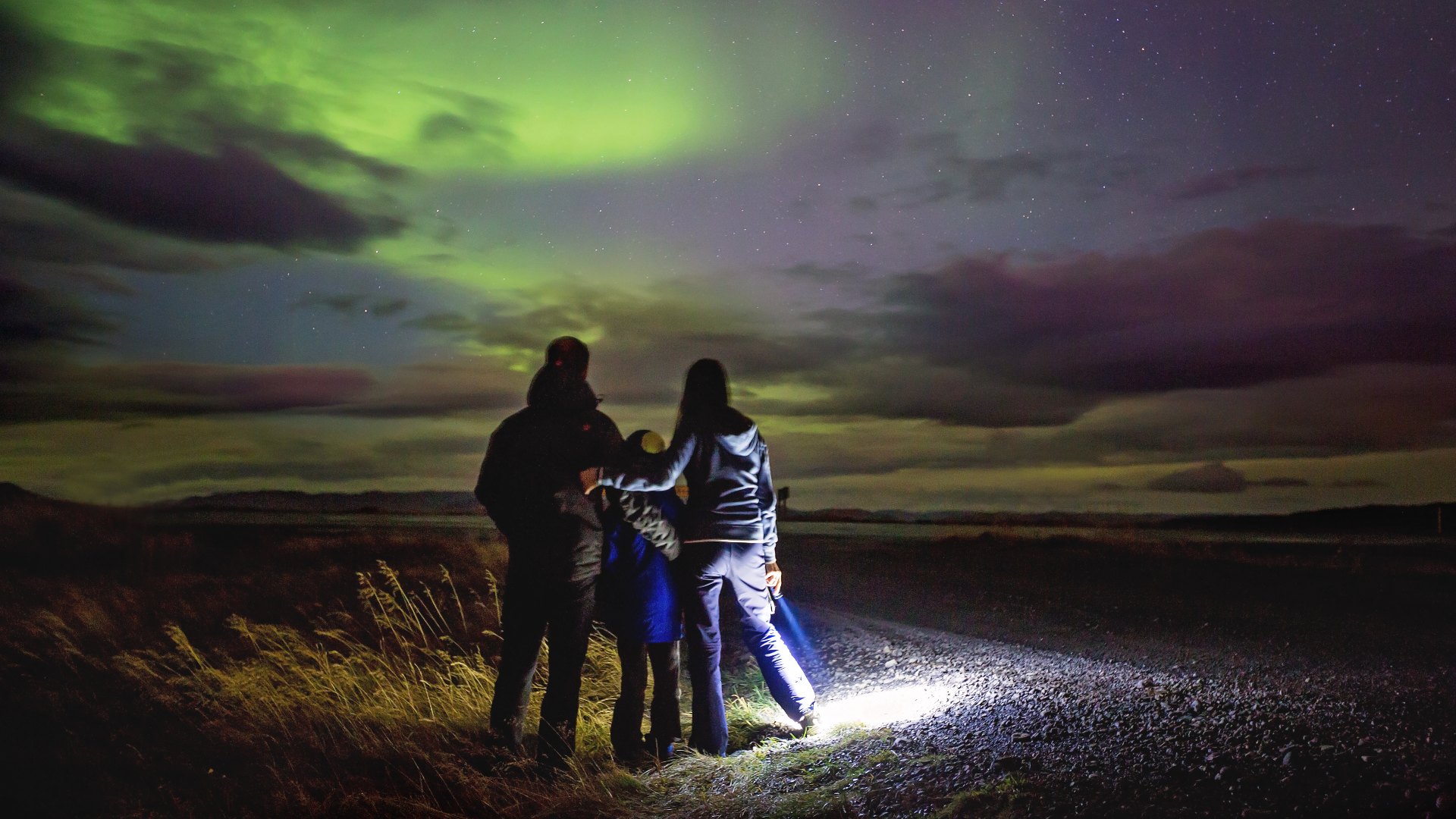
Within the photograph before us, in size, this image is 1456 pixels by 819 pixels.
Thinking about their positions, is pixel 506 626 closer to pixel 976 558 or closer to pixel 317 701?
pixel 317 701

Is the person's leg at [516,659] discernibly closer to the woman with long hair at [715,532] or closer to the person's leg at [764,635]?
the woman with long hair at [715,532]

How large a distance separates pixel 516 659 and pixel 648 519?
1.14m

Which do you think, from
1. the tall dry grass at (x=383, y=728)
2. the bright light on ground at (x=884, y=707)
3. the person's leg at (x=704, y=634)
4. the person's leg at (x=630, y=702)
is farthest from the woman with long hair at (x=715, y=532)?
the tall dry grass at (x=383, y=728)

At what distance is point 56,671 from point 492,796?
7.37 meters

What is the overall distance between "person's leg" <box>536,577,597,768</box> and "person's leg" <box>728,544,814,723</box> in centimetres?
83

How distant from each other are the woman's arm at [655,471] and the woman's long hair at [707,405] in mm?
88

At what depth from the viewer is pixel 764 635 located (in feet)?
19.2

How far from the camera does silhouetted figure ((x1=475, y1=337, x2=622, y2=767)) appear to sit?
222 inches

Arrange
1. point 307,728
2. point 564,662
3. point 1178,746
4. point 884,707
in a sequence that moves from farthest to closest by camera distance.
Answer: point 307,728
point 884,707
point 564,662
point 1178,746

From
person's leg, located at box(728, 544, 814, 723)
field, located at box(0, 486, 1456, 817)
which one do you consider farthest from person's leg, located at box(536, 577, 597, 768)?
person's leg, located at box(728, 544, 814, 723)

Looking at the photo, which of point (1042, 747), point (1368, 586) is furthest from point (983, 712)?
point (1368, 586)

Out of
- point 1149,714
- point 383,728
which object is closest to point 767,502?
point 1149,714

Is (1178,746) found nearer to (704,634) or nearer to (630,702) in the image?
(704,634)

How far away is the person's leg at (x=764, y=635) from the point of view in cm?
575
